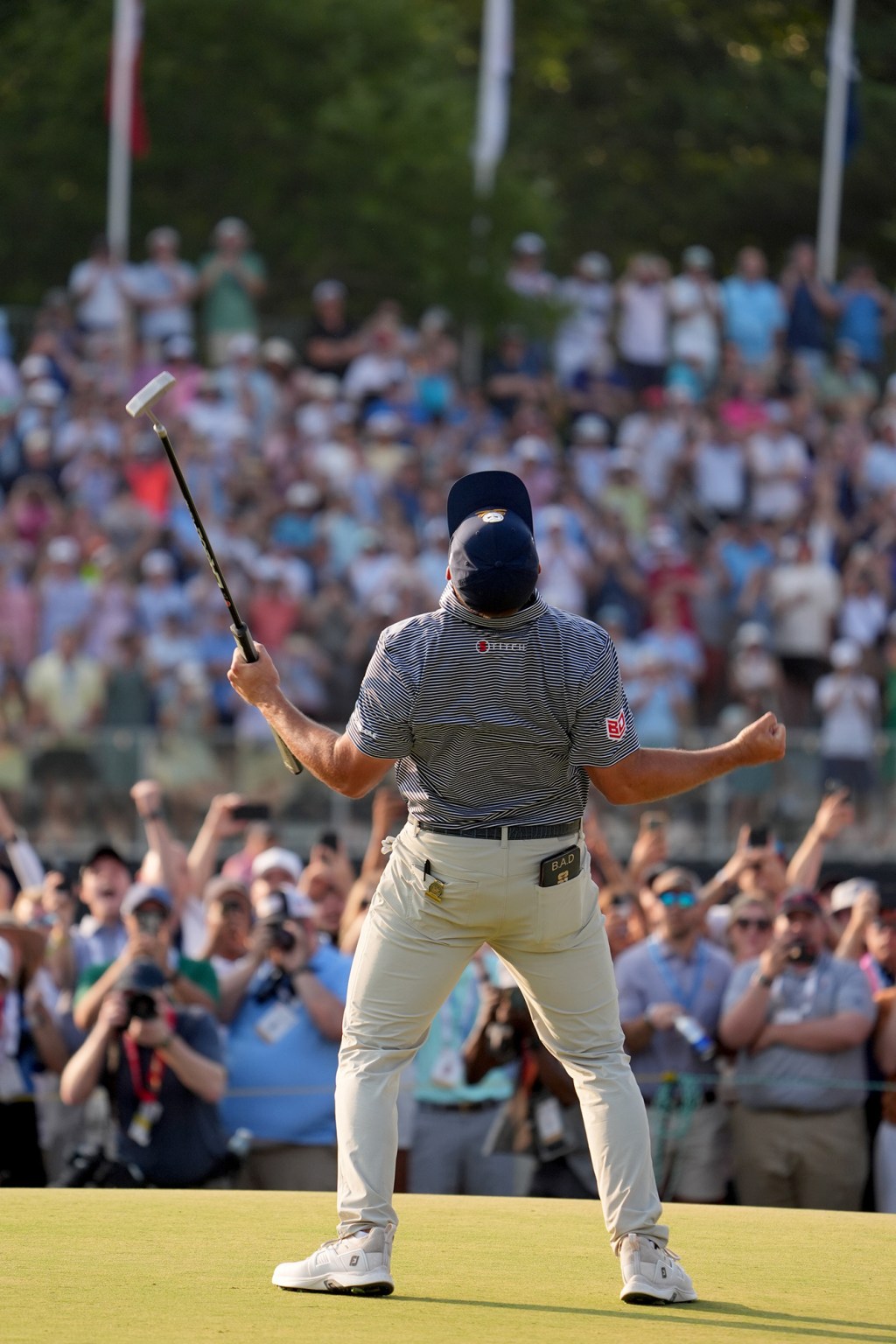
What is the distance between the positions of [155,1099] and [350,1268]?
3122mm

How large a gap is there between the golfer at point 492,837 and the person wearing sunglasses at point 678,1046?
362 centimetres

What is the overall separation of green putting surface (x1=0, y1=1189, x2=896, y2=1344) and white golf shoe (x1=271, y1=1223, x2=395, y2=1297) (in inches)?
1.4

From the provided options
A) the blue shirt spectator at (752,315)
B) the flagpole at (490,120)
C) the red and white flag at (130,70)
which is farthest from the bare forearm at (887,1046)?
the flagpole at (490,120)

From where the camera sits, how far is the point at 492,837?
5586 millimetres

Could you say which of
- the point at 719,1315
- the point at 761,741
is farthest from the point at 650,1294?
the point at 761,741

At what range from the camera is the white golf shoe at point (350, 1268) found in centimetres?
559

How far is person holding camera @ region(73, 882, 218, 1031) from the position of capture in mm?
8773

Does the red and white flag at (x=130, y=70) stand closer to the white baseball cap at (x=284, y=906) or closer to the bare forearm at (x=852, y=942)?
the white baseball cap at (x=284, y=906)

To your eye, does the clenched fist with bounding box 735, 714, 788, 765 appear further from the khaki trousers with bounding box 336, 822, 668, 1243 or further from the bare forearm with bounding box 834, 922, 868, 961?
the bare forearm with bounding box 834, 922, 868, 961

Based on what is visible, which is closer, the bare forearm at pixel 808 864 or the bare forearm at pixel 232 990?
the bare forearm at pixel 232 990

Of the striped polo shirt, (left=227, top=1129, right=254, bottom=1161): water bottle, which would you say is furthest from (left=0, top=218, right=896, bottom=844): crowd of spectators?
the striped polo shirt

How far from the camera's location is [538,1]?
3369 cm

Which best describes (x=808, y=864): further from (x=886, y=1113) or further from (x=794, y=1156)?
(x=794, y=1156)

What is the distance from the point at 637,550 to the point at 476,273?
20.5 feet
